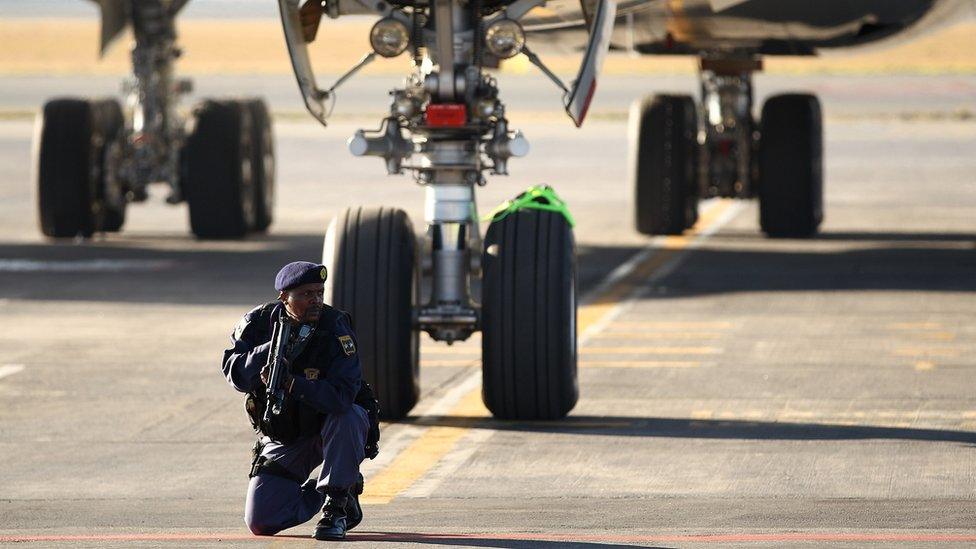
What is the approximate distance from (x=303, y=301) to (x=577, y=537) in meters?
1.43

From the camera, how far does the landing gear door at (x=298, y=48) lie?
38.7ft

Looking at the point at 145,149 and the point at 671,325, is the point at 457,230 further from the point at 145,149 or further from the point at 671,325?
the point at 145,149

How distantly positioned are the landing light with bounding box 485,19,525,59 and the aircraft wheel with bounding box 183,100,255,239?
10.1 meters

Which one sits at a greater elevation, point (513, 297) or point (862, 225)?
point (513, 297)

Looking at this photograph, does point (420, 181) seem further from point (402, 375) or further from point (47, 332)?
point (47, 332)

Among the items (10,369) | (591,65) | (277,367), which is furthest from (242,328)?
(10,369)

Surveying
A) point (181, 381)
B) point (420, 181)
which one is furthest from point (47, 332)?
point (420, 181)

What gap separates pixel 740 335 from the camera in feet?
48.2

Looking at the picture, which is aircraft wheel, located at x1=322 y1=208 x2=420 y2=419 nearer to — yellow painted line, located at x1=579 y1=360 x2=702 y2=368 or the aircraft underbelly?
yellow painted line, located at x1=579 y1=360 x2=702 y2=368

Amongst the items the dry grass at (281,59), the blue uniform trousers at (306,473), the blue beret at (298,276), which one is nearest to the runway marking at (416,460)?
the blue uniform trousers at (306,473)

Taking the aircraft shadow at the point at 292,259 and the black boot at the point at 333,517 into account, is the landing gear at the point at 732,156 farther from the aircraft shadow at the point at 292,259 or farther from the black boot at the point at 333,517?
the black boot at the point at 333,517

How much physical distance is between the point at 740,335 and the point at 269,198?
9.24 m

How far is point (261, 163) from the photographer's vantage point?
22.5 metres

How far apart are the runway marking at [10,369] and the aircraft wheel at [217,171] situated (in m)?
7.82
